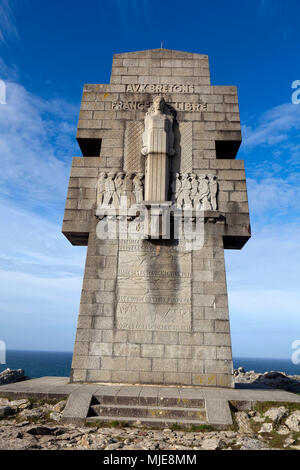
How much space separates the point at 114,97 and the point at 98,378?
9160 mm

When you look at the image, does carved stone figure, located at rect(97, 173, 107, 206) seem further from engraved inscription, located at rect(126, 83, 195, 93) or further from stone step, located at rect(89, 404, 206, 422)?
stone step, located at rect(89, 404, 206, 422)

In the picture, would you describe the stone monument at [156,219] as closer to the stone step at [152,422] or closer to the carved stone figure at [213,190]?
the carved stone figure at [213,190]

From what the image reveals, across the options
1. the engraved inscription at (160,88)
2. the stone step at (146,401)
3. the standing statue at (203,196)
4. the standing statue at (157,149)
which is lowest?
the stone step at (146,401)

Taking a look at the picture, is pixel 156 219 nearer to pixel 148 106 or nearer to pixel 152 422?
pixel 148 106

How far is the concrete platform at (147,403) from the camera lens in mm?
6645

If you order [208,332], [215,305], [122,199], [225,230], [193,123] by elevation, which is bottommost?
[208,332]

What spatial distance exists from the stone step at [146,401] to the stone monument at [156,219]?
1.62 meters

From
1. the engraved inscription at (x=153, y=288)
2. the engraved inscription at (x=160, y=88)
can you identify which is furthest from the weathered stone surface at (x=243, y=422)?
the engraved inscription at (x=160, y=88)

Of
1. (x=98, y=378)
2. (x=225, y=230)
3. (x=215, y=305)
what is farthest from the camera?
(x=225, y=230)

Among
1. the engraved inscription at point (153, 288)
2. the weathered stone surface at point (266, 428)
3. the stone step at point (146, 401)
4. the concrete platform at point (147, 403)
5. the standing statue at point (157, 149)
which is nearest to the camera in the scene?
the weathered stone surface at point (266, 428)

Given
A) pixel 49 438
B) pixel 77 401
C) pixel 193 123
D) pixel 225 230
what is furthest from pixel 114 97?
pixel 49 438

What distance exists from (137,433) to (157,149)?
25.3 ft

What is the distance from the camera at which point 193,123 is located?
11.5m
